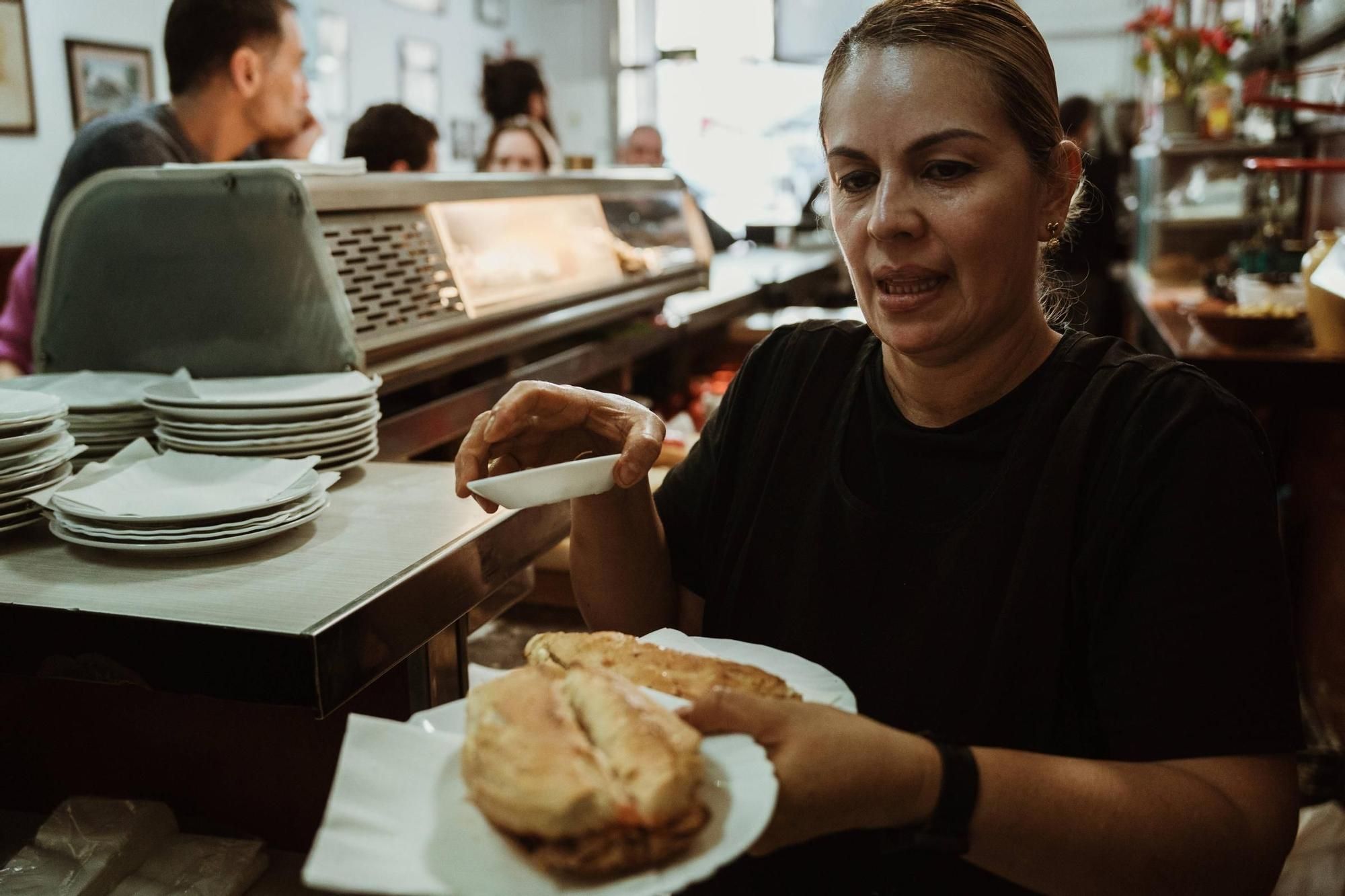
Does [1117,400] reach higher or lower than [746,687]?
higher

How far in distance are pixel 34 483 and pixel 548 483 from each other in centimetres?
83

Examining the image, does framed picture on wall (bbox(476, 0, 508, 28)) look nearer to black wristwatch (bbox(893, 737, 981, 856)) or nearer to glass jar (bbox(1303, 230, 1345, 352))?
glass jar (bbox(1303, 230, 1345, 352))

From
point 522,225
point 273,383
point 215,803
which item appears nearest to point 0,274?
point 522,225

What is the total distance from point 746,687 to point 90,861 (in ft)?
3.26

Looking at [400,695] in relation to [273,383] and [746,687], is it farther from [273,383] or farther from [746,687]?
[746,687]

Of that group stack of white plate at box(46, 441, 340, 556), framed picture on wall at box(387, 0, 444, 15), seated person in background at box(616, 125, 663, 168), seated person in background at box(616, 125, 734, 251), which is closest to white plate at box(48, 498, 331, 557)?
stack of white plate at box(46, 441, 340, 556)

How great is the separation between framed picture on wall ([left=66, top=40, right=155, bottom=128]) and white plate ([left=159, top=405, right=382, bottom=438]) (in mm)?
4496

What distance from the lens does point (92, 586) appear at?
1362 millimetres

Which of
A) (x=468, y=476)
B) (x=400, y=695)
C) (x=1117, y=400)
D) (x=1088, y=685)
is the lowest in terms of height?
(x=400, y=695)

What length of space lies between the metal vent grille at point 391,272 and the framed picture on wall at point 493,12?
7.85m

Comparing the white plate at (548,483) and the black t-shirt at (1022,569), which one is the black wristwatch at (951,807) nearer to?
the black t-shirt at (1022,569)

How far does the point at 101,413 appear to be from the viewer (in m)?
1.89

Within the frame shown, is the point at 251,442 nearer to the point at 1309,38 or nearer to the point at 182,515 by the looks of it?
the point at 182,515

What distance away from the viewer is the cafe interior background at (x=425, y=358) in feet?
4.45
